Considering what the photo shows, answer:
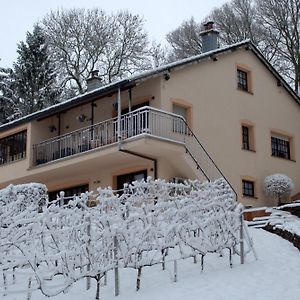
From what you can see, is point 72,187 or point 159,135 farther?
point 72,187

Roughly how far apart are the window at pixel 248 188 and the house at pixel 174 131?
0.04 m

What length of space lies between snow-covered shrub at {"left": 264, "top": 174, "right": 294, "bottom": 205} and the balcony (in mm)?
4684

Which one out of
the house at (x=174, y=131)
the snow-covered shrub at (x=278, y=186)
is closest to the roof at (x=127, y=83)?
the house at (x=174, y=131)

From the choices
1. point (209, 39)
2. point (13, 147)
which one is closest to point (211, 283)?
point (209, 39)

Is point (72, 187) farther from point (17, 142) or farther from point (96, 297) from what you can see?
point (96, 297)

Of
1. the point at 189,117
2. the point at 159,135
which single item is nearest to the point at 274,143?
the point at 189,117

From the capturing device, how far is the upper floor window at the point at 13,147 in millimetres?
22594

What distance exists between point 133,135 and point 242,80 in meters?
7.63

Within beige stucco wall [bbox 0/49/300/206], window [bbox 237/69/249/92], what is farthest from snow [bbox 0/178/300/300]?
window [bbox 237/69/249/92]

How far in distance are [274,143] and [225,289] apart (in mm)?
15312

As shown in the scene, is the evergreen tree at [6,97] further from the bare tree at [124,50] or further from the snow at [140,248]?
the snow at [140,248]

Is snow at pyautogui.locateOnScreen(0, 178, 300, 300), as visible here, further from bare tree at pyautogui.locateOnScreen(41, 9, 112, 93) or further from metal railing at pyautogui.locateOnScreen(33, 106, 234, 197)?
bare tree at pyautogui.locateOnScreen(41, 9, 112, 93)

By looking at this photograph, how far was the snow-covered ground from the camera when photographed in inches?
340

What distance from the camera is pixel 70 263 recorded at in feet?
27.4
